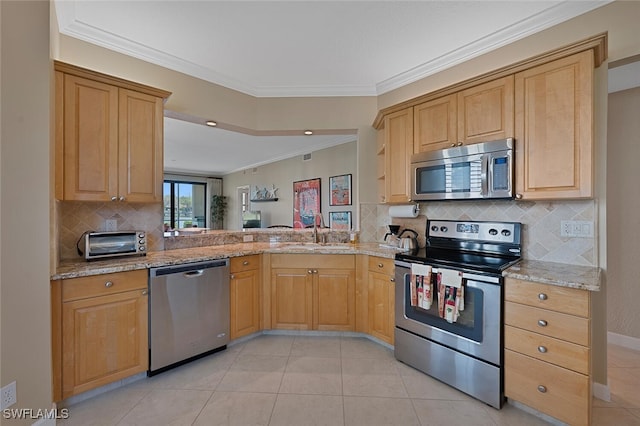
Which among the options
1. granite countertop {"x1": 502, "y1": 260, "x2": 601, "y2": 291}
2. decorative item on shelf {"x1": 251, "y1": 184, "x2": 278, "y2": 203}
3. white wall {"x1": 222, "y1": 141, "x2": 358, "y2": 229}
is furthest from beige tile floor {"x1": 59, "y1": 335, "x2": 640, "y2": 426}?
decorative item on shelf {"x1": 251, "y1": 184, "x2": 278, "y2": 203}

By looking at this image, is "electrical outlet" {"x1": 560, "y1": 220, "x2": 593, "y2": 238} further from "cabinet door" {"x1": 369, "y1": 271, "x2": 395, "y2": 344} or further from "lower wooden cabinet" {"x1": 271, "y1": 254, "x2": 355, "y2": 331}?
"lower wooden cabinet" {"x1": 271, "y1": 254, "x2": 355, "y2": 331}

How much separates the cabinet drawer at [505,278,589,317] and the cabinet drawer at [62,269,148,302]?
8.41ft

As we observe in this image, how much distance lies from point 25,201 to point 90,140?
684mm

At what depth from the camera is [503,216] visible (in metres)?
2.38

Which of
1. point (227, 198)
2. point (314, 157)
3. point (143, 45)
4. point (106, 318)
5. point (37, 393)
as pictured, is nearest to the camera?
point (37, 393)

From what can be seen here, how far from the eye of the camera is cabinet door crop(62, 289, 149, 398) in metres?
1.86

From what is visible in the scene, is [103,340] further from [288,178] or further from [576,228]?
[288,178]

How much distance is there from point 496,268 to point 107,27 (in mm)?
3352

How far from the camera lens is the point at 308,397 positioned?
78.4 inches

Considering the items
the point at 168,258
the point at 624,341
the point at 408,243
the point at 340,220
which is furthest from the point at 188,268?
the point at 624,341

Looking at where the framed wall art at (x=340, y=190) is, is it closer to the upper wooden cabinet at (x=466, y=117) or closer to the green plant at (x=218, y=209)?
the upper wooden cabinet at (x=466, y=117)

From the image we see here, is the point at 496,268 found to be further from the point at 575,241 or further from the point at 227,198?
the point at 227,198

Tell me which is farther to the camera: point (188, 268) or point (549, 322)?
point (188, 268)

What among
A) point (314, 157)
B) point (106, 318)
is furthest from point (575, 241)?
point (314, 157)
